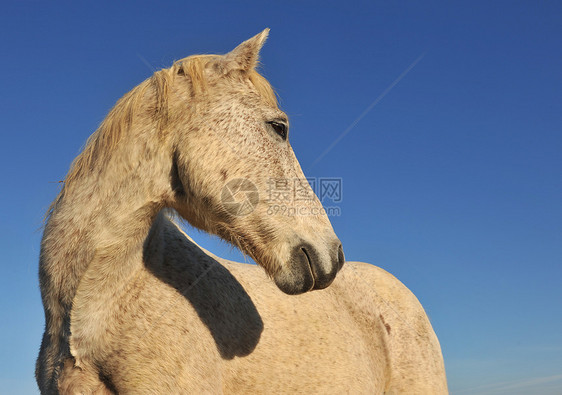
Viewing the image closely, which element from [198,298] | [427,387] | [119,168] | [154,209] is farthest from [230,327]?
[427,387]

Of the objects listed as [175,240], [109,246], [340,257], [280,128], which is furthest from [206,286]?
[280,128]

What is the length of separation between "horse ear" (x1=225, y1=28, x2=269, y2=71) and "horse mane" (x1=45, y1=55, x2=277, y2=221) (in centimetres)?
21

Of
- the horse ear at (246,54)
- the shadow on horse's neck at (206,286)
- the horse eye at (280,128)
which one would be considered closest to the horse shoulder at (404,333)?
the shadow on horse's neck at (206,286)

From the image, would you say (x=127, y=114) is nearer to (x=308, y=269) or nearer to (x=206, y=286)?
(x=206, y=286)

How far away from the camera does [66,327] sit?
3451 mm

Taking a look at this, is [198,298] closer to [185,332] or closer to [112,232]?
[185,332]

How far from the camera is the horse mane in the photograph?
12.1 ft

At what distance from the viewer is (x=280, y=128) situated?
13.2ft

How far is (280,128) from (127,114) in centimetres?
122

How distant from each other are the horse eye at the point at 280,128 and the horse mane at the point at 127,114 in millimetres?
629

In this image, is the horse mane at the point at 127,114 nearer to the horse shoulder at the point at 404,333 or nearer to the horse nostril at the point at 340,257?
the horse nostril at the point at 340,257

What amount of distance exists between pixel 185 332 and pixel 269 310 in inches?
46.2

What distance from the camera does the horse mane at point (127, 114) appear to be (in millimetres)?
3682

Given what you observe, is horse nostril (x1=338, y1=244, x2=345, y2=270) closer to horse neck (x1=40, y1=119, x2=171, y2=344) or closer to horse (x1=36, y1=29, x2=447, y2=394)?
horse (x1=36, y1=29, x2=447, y2=394)
